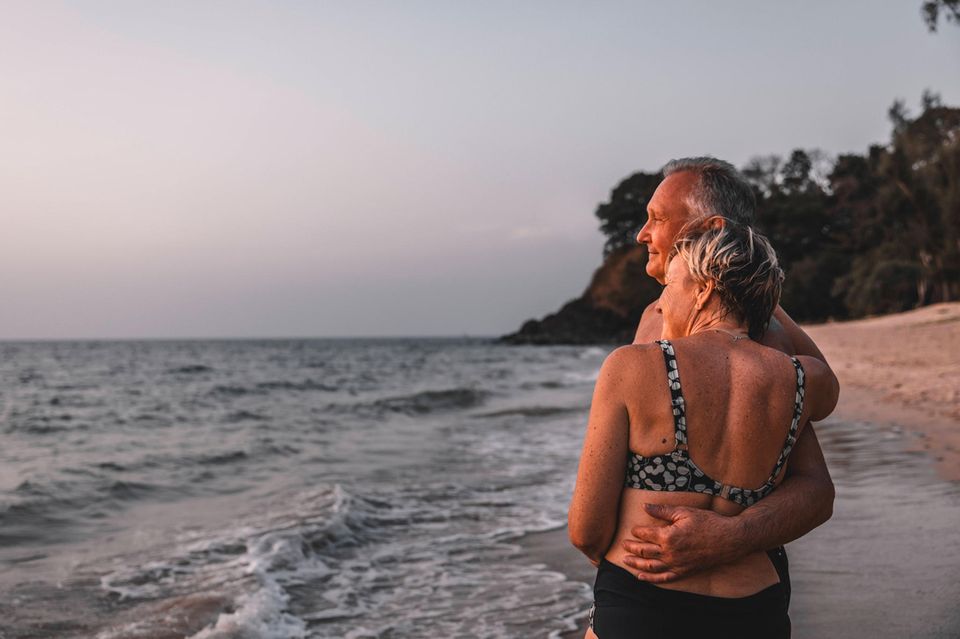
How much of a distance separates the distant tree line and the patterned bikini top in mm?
21173

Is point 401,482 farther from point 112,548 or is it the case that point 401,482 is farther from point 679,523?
point 679,523

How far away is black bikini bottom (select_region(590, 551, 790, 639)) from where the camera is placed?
1.94 meters

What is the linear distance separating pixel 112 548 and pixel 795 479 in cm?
673

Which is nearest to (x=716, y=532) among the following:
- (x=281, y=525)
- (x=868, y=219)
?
(x=281, y=525)

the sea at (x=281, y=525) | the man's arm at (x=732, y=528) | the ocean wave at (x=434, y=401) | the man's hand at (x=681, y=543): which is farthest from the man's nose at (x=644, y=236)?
the ocean wave at (x=434, y=401)

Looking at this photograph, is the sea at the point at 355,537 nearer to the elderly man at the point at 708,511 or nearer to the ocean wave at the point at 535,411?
the elderly man at the point at 708,511

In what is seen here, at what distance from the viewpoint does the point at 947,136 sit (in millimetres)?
39562

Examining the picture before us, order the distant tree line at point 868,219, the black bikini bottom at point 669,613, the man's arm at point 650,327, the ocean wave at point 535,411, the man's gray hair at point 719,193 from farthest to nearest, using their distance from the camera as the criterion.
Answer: the distant tree line at point 868,219 < the ocean wave at point 535,411 < the man's arm at point 650,327 < the man's gray hair at point 719,193 < the black bikini bottom at point 669,613

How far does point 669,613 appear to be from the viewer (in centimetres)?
194

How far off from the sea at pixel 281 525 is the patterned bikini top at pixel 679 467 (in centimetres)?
300

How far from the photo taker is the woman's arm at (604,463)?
6.10ft

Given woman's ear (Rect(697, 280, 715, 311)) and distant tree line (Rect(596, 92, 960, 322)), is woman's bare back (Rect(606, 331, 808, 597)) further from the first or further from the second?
distant tree line (Rect(596, 92, 960, 322))

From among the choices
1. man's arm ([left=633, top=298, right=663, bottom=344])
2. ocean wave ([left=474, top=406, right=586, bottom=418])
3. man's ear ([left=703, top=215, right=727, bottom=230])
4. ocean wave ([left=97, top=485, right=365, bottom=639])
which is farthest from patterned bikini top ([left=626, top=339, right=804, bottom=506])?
ocean wave ([left=474, top=406, right=586, bottom=418])

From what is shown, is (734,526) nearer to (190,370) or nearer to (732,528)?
(732,528)
